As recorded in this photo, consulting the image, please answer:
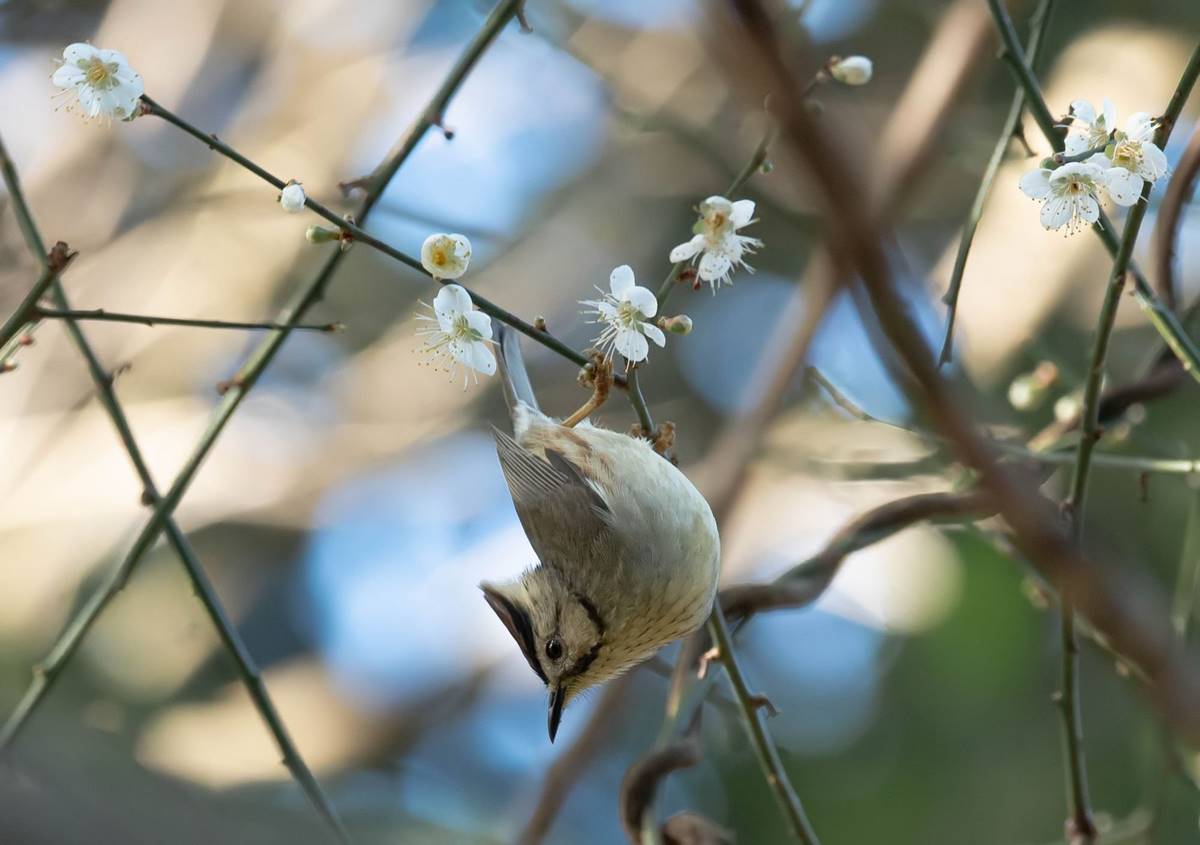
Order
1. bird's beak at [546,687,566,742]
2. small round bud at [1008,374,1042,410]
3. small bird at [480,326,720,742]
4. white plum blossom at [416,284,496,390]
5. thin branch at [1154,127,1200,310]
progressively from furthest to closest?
small round bud at [1008,374,1042,410]
bird's beak at [546,687,566,742]
small bird at [480,326,720,742]
thin branch at [1154,127,1200,310]
white plum blossom at [416,284,496,390]

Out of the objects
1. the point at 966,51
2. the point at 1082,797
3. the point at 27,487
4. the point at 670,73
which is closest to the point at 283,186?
the point at 1082,797

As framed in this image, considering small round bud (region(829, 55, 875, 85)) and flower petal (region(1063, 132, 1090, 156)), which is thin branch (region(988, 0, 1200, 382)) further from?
small round bud (region(829, 55, 875, 85))

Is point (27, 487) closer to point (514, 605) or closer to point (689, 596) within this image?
point (514, 605)

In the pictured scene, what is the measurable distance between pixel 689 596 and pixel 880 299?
1920 mm

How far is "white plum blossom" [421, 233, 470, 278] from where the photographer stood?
1.98m

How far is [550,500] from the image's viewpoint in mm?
3326

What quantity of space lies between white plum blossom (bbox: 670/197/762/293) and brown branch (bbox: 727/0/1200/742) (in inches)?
34.1

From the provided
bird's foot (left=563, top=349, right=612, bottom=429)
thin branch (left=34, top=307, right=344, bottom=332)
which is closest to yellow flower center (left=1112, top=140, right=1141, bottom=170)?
bird's foot (left=563, top=349, right=612, bottom=429)

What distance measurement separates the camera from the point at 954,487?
2707 mm

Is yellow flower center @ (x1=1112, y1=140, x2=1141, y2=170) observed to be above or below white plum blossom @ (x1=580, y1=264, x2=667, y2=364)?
above

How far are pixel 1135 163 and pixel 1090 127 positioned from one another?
3.3 inches

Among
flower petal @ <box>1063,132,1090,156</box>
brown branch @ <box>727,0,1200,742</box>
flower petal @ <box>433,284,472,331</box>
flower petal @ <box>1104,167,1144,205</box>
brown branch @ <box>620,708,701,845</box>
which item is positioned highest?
flower petal @ <box>1063,132,1090,156</box>

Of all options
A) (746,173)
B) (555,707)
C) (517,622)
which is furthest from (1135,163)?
(517,622)

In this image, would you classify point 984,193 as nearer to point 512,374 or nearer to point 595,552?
point 595,552
